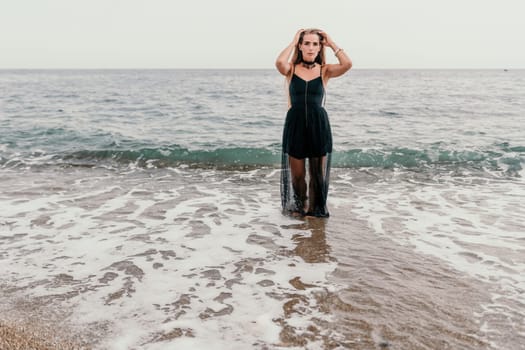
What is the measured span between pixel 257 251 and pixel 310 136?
1.72 meters

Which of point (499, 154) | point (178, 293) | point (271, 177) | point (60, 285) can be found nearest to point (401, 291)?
point (178, 293)

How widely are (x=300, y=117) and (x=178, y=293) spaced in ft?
9.31

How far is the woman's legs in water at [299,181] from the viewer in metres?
6.00

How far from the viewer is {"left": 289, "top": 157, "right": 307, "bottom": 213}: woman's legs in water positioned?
600cm

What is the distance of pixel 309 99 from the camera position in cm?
566
